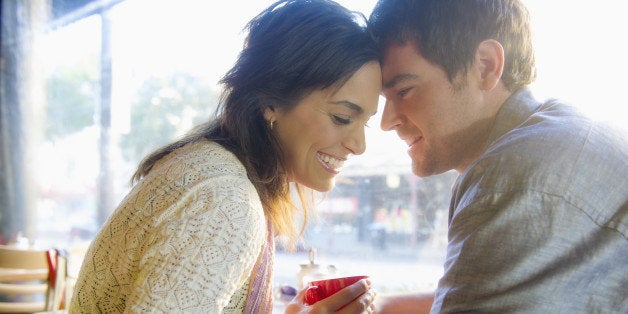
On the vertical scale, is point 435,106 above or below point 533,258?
above

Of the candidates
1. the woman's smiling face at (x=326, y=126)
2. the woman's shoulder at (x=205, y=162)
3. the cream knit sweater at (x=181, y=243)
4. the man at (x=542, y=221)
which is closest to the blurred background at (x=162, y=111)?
the man at (x=542, y=221)

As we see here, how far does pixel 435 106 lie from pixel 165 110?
1.82 m

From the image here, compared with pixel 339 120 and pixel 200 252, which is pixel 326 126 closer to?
pixel 339 120

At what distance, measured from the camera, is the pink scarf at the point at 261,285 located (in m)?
1.06

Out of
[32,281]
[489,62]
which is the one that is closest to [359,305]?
[489,62]

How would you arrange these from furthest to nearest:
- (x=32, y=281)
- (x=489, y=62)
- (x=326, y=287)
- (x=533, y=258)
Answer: (x=32, y=281) < (x=489, y=62) < (x=326, y=287) < (x=533, y=258)

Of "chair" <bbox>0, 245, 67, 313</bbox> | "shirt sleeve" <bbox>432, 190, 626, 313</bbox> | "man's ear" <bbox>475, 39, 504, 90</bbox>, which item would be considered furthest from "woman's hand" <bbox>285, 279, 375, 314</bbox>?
"chair" <bbox>0, 245, 67, 313</bbox>

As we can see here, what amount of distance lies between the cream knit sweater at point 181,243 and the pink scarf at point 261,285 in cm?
2

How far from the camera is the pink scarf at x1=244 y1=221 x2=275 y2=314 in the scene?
106 centimetres

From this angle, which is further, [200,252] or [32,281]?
[32,281]

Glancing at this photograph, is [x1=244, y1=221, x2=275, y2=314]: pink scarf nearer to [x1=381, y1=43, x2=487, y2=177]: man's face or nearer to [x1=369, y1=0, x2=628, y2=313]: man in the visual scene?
[x1=369, y1=0, x2=628, y2=313]: man

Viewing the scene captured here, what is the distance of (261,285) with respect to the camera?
3.56 feet

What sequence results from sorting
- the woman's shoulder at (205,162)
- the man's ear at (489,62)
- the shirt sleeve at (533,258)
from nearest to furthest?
the shirt sleeve at (533,258), the woman's shoulder at (205,162), the man's ear at (489,62)

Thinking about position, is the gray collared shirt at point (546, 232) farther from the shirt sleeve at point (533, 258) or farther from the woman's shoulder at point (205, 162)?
the woman's shoulder at point (205, 162)
